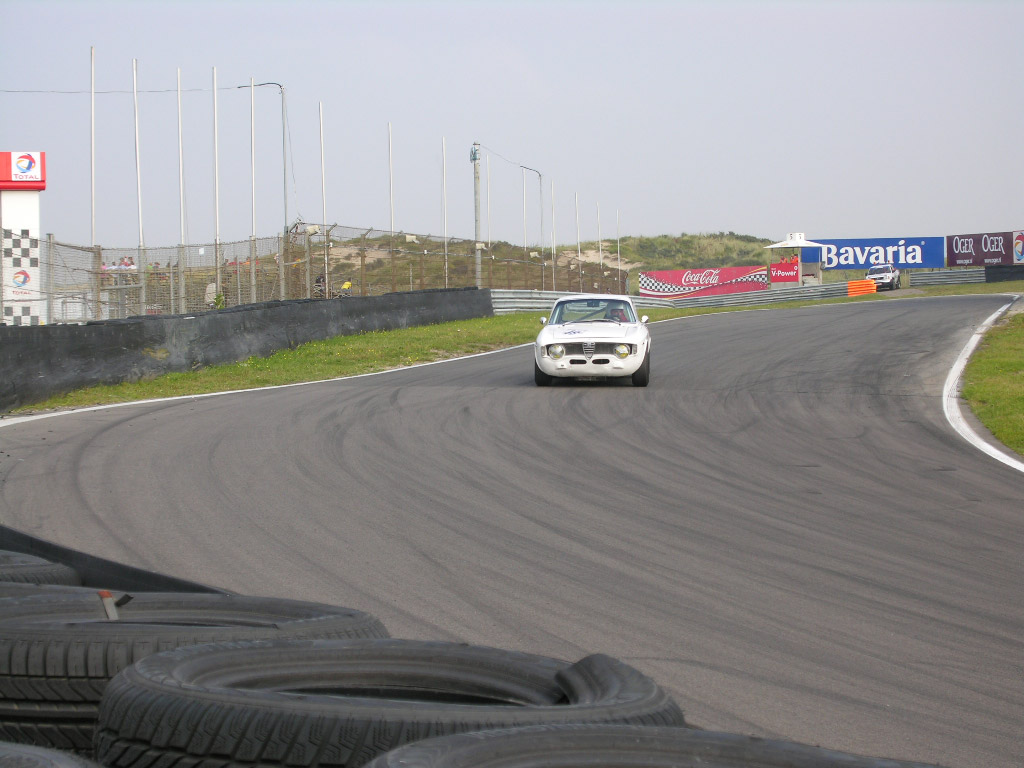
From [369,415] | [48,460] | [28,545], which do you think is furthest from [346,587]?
[369,415]

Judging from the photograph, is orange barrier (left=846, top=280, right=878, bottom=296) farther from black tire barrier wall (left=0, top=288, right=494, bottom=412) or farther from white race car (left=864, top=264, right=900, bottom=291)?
black tire barrier wall (left=0, top=288, right=494, bottom=412)

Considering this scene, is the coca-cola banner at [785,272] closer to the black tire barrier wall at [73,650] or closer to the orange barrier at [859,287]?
the orange barrier at [859,287]

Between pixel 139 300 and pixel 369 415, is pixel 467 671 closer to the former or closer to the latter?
pixel 369 415

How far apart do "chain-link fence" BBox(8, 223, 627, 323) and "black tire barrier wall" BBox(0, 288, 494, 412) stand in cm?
212

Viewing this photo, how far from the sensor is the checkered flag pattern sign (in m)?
16.6

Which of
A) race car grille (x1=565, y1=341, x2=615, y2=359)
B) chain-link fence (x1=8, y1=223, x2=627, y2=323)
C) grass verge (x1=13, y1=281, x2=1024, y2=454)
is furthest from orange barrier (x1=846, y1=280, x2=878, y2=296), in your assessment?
race car grille (x1=565, y1=341, x2=615, y2=359)

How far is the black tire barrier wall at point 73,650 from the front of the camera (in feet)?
9.94

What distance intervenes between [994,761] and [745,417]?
9393 millimetres

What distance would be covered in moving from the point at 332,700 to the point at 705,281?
192ft

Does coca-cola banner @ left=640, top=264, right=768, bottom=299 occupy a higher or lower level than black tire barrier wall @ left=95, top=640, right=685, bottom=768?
higher

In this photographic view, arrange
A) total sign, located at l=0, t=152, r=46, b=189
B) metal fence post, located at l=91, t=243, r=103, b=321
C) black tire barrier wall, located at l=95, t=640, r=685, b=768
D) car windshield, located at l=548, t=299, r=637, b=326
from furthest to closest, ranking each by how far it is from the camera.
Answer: total sign, located at l=0, t=152, r=46, b=189
metal fence post, located at l=91, t=243, r=103, b=321
car windshield, located at l=548, t=299, r=637, b=326
black tire barrier wall, located at l=95, t=640, r=685, b=768

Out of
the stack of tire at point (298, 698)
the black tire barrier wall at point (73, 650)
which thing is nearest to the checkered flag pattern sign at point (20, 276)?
the stack of tire at point (298, 698)

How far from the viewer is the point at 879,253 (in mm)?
56625

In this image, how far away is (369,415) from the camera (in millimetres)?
12734
